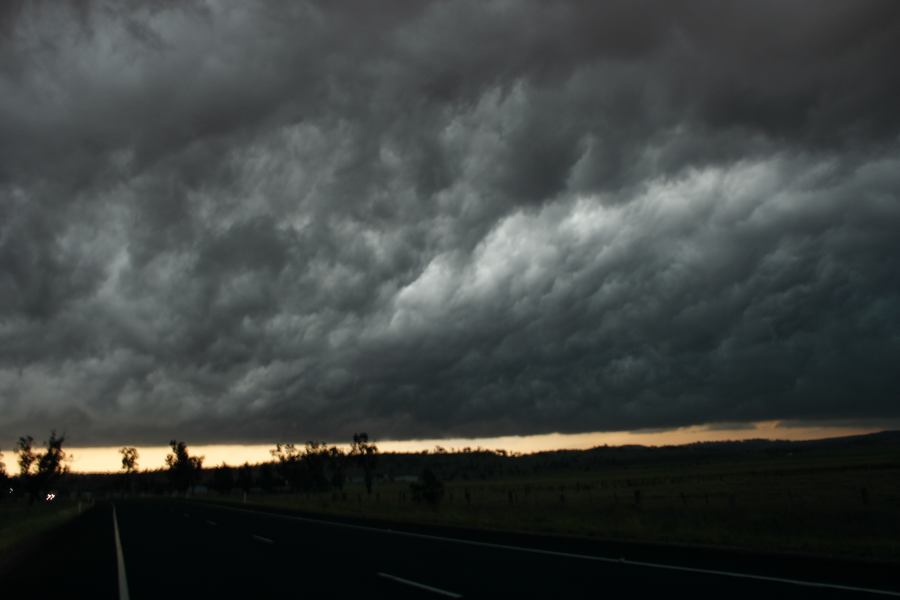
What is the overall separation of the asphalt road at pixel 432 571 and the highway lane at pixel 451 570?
3 centimetres

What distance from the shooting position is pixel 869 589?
10156mm

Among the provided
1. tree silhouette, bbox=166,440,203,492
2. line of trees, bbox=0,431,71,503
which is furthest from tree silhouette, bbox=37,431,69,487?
tree silhouette, bbox=166,440,203,492

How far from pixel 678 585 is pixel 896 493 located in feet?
138

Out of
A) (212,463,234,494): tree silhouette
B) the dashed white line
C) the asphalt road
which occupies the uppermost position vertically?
the asphalt road

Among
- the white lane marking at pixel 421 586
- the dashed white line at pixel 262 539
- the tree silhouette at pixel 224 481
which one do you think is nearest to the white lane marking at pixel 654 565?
the dashed white line at pixel 262 539

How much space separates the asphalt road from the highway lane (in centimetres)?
3

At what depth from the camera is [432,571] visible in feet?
45.5

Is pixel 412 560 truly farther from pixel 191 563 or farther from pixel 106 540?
pixel 106 540

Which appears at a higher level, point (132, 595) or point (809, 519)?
point (132, 595)

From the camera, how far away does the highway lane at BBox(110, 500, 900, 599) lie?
11.1m

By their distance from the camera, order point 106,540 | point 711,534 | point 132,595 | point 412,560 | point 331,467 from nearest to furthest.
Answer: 1. point 132,595
2. point 412,560
3. point 711,534
4. point 106,540
5. point 331,467

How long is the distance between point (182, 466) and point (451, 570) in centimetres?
16454

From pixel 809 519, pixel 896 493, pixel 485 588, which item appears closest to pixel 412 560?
pixel 485 588

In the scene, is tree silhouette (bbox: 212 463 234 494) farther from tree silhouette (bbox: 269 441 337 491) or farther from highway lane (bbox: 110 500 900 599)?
highway lane (bbox: 110 500 900 599)
